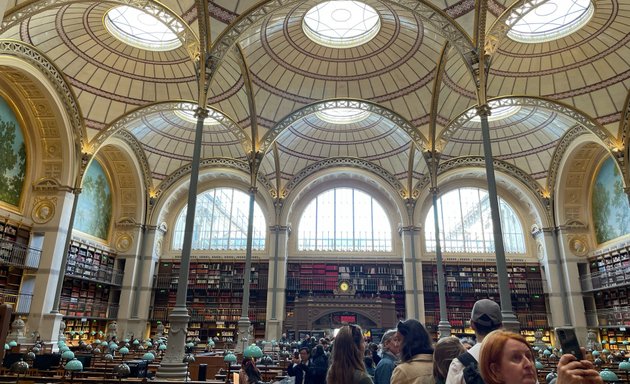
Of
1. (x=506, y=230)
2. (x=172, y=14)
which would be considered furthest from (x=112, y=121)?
(x=506, y=230)

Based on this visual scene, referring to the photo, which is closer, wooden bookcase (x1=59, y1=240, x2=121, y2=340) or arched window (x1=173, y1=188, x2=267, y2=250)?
wooden bookcase (x1=59, y1=240, x2=121, y2=340)

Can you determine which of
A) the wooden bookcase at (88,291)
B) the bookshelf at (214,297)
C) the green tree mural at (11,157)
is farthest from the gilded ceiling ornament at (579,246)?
the green tree mural at (11,157)

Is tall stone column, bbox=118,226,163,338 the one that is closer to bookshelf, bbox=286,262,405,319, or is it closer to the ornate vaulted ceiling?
the ornate vaulted ceiling

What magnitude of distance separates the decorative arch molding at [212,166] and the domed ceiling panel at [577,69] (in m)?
13.9

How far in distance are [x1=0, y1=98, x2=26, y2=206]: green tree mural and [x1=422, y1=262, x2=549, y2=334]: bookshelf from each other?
21627 mm

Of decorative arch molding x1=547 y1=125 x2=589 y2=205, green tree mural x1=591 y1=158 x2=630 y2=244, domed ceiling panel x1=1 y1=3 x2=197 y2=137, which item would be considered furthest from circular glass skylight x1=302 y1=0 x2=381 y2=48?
green tree mural x1=591 y1=158 x2=630 y2=244

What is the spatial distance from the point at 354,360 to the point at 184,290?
843cm

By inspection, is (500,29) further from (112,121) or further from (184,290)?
(112,121)

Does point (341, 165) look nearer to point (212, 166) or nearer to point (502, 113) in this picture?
point (212, 166)

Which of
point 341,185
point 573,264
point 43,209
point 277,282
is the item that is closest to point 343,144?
point 341,185

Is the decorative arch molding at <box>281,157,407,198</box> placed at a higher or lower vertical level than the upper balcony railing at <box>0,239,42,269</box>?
higher

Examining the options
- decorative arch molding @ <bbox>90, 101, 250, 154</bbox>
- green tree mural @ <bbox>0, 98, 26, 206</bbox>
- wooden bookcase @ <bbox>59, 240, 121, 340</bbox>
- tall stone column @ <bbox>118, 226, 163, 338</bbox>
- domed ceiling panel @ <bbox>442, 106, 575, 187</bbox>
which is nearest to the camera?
green tree mural @ <bbox>0, 98, 26, 206</bbox>

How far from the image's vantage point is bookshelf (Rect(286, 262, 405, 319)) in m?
24.5

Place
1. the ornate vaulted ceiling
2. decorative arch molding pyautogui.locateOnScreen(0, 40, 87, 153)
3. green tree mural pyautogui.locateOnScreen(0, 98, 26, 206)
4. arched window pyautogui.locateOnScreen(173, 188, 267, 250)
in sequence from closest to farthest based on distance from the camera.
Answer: decorative arch molding pyautogui.locateOnScreen(0, 40, 87, 153) → the ornate vaulted ceiling → green tree mural pyautogui.locateOnScreen(0, 98, 26, 206) → arched window pyautogui.locateOnScreen(173, 188, 267, 250)
